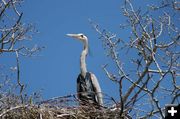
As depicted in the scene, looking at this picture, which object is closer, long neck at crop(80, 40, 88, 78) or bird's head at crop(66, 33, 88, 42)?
long neck at crop(80, 40, 88, 78)

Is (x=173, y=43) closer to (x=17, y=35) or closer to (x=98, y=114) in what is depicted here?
(x=98, y=114)

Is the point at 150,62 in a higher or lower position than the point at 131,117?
higher

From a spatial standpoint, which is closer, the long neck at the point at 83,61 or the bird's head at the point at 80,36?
the long neck at the point at 83,61

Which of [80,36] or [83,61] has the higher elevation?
[80,36]

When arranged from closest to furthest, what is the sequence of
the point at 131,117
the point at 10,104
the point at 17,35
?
the point at 131,117 → the point at 10,104 → the point at 17,35

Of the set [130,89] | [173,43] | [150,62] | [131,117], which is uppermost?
[173,43]

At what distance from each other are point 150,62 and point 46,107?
5.44 feet

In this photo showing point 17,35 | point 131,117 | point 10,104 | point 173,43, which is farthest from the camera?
point 17,35

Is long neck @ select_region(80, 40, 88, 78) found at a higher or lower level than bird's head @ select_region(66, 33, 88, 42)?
lower

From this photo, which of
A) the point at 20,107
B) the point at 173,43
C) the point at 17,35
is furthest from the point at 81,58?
the point at 20,107

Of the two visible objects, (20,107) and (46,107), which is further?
(46,107)

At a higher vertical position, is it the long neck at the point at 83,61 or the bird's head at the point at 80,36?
the bird's head at the point at 80,36

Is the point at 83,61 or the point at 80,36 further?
the point at 80,36

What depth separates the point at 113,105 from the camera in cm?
601
